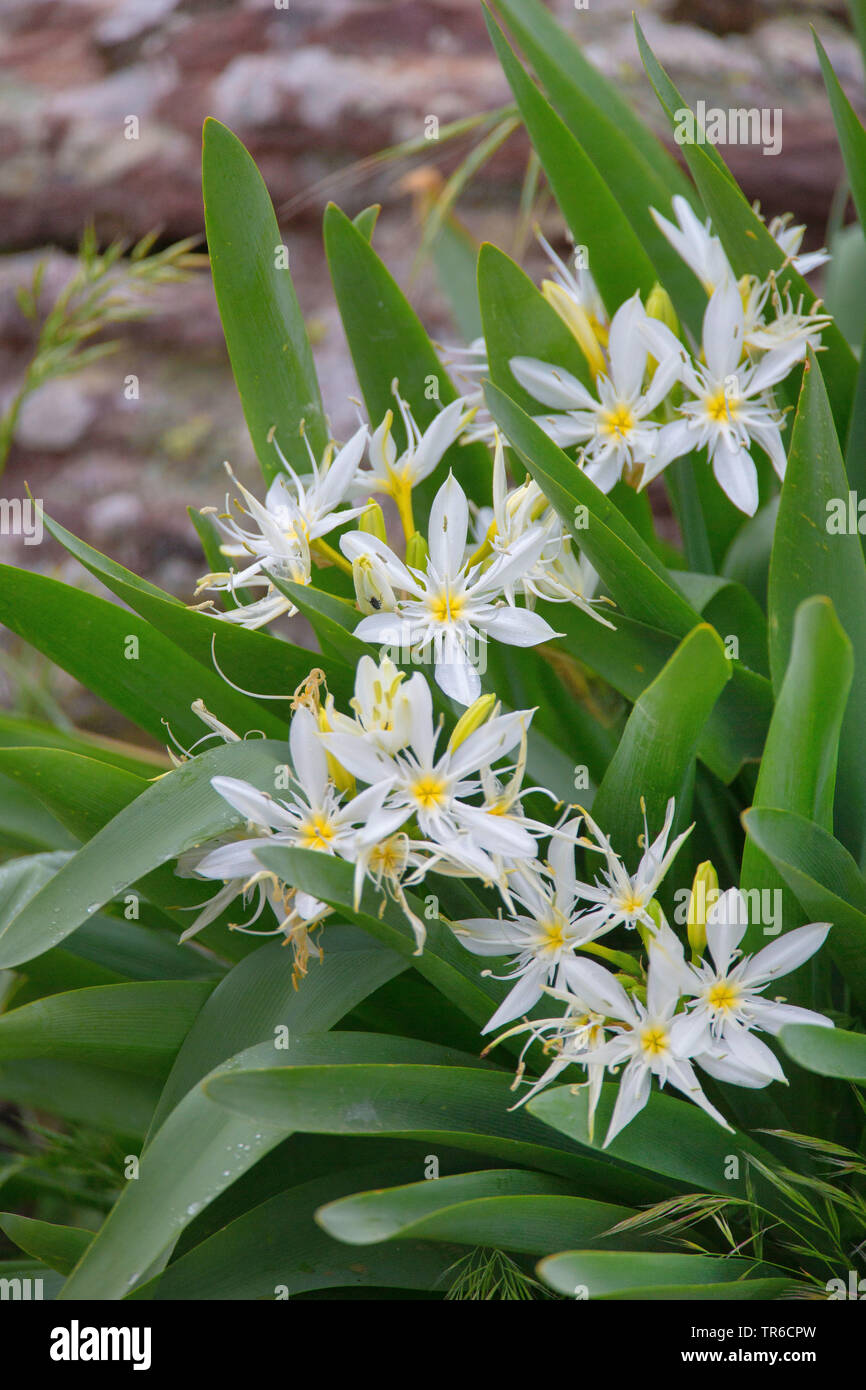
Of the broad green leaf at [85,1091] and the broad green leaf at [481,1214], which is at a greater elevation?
the broad green leaf at [85,1091]

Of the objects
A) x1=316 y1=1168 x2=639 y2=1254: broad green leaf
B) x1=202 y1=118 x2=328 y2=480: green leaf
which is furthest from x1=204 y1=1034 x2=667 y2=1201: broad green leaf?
x1=202 y1=118 x2=328 y2=480: green leaf

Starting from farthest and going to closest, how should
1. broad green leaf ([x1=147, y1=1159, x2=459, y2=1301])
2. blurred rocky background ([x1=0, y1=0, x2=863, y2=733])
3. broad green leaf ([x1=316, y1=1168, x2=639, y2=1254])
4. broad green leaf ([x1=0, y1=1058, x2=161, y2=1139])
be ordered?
blurred rocky background ([x1=0, y1=0, x2=863, y2=733]) → broad green leaf ([x1=0, y1=1058, x2=161, y2=1139]) → broad green leaf ([x1=147, y1=1159, x2=459, y2=1301]) → broad green leaf ([x1=316, y1=1168, x2=639, y2=1254])

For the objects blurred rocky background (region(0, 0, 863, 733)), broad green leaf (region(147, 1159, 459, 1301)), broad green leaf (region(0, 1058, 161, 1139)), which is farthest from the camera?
blurred rocky background (region(0, 0, 863, 733))

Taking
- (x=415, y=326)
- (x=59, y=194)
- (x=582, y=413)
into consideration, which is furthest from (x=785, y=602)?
(x=59, y=194)

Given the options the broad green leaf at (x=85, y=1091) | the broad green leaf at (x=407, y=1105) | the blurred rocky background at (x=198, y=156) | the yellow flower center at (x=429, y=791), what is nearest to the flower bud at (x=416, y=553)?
the yellow flower center at (x=429, y=791)

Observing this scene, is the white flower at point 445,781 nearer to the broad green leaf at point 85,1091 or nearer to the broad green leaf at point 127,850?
the broad green leaf at point 127,850

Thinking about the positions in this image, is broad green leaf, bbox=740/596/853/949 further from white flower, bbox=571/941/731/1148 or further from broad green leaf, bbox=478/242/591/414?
broad green leaf, bbox=478/242/591/414

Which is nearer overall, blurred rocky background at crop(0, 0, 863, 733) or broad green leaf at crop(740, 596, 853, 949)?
broad green leaf at crop(740, 596, 853, 949)
